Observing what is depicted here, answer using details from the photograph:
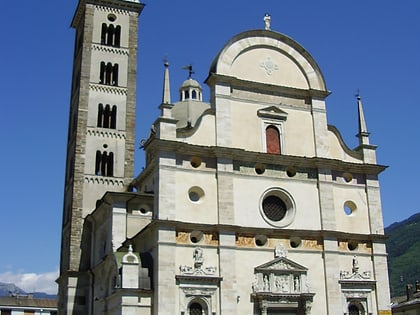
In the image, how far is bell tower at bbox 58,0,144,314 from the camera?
38.9 m

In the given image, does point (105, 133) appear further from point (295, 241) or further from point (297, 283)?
point (297, 283)

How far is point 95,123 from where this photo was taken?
138 ft

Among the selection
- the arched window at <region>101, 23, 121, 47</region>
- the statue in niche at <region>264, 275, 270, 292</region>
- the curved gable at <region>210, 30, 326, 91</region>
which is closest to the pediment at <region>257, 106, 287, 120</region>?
the curved gable at <region>210, 30, 326, 91</region>

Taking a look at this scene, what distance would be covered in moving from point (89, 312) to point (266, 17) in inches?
817

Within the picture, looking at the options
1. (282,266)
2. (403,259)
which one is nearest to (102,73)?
(282,266)

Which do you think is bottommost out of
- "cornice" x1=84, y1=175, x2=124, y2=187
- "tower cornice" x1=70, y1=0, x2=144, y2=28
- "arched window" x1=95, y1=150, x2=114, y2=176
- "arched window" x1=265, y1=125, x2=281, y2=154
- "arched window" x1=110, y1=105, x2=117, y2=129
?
"arched window" x1=265, y1=125, x2=281, y2=154

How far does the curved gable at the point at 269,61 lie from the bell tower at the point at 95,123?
43.1 feet

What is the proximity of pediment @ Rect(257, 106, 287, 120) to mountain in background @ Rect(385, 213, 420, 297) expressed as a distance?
69.4 meters

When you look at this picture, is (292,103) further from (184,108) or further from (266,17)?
(184,108)

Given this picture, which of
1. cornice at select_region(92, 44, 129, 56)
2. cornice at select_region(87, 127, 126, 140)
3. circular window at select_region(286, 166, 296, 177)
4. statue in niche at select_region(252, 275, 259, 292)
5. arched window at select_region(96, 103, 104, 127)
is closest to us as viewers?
statue in niche at select_region(252, 275, 259, 292)

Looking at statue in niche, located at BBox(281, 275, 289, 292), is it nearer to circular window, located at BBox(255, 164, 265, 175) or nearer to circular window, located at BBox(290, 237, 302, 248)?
circular window, located at BBox(290, 237, 302, 248)

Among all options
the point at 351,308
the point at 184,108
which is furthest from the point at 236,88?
the point at 184,108

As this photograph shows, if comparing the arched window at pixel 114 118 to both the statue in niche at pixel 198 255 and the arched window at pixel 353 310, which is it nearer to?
the statue in niche at pixel 198 255

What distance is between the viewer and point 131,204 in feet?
112
